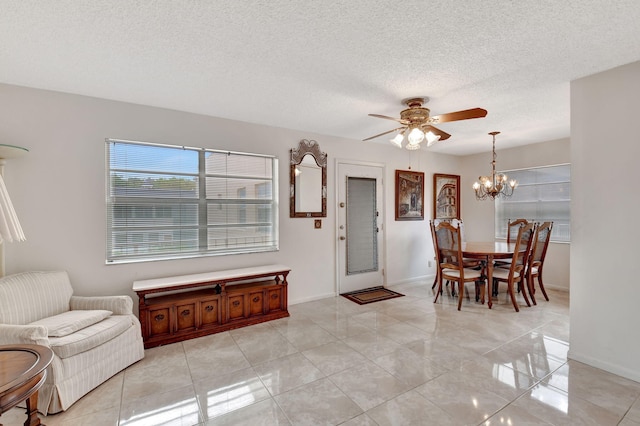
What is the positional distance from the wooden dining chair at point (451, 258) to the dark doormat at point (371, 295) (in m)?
0.68

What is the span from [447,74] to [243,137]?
2.45 meters

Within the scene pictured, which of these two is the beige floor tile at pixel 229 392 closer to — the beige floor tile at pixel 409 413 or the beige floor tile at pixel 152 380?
the beige floor tile at pixel 152 380

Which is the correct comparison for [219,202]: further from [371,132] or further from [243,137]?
[371,132]

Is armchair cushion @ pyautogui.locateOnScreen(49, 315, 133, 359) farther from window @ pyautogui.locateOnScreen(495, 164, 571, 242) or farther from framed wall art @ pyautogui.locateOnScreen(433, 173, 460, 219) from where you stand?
window @ pyautogui.locateOnScreen(495, 164, 571, 242)

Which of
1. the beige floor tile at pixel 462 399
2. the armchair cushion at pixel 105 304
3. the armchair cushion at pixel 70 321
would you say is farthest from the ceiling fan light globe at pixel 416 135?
the armchair cushion at pixel 70 321

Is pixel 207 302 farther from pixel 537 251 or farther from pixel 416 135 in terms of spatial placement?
pixel 537 251

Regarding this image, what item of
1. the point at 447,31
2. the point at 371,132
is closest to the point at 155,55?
the point at 447,31

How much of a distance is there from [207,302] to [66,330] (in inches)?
47.6

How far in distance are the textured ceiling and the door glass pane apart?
173cm

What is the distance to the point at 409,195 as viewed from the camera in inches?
209

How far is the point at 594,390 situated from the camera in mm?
2105

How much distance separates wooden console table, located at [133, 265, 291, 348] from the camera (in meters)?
2.88

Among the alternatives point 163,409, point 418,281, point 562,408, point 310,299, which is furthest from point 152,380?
point 418,281

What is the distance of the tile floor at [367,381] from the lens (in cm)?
186
